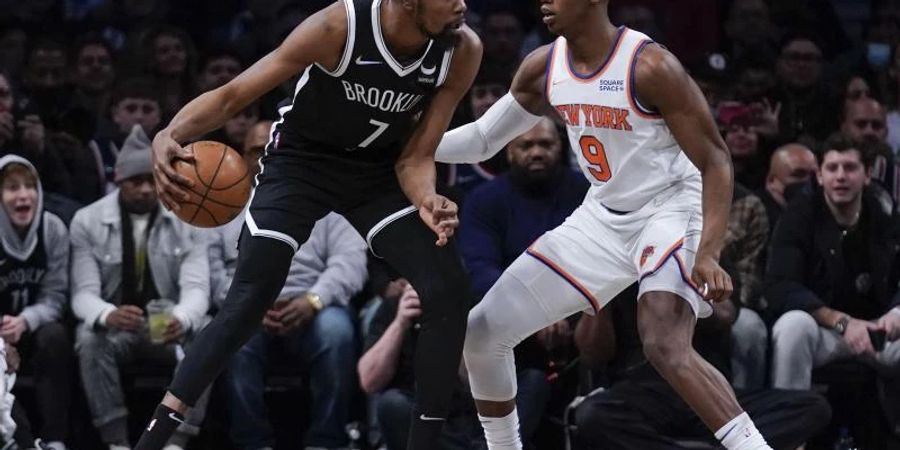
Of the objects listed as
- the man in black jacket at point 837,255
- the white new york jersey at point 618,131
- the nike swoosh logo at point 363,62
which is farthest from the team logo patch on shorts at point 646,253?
the man in black jacket at point 837,255

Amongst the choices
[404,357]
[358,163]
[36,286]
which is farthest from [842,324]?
[36,286]

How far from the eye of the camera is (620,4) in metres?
10.2

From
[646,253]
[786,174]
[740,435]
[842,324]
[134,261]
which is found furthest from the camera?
[786,174]

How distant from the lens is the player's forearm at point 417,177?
5531 mm

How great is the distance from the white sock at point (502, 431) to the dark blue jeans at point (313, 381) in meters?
1.46

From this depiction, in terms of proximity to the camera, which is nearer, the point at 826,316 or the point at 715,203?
the point at 715,203

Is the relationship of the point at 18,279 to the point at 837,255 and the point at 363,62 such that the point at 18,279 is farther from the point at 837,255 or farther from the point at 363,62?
the point at 837,255

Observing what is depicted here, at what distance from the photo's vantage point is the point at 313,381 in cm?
731

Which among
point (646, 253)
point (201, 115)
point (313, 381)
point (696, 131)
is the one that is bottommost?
point (313, 381)

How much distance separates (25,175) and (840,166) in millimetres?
3561

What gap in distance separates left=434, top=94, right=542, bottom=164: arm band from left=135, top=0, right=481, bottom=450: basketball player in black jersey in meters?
0.31

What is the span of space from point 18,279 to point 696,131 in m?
3.33

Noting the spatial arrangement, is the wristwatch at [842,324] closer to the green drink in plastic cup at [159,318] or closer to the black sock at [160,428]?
the green drink in plastic cup at [159,318]

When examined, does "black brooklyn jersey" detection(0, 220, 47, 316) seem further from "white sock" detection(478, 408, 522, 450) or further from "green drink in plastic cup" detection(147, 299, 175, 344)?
"white sock" detection(478, 408, 522, 450)
